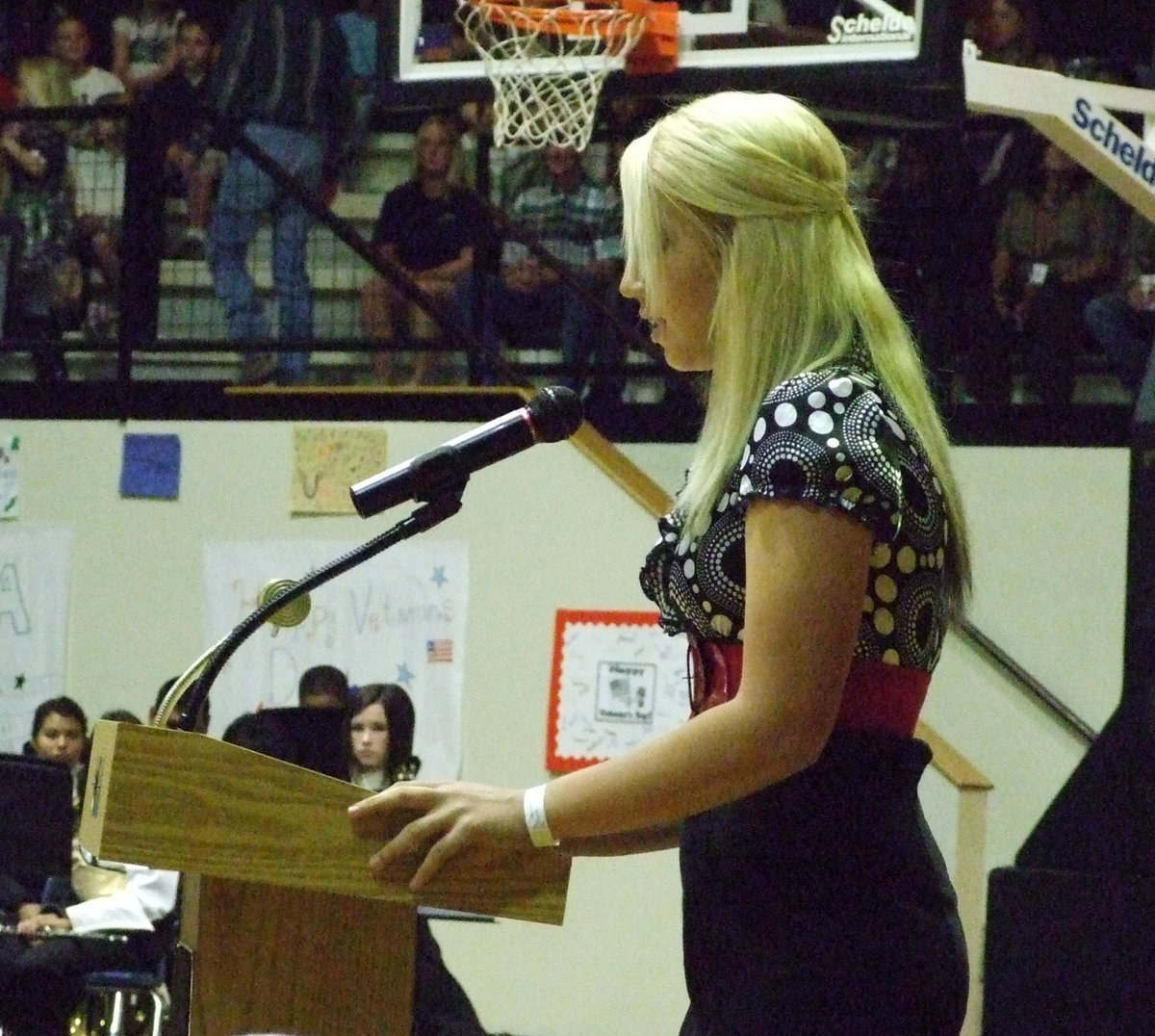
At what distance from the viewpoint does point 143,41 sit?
843cm

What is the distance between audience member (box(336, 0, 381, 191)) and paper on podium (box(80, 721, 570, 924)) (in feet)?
21.2

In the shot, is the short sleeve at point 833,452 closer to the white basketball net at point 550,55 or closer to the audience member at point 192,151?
the white basketball net at point 550,55

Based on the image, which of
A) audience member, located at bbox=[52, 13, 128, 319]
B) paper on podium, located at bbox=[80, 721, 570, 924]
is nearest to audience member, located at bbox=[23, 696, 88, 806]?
audience member, located at bbox=[52, 13, 128, 319]

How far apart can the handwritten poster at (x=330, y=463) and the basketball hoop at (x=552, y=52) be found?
1.28 meters

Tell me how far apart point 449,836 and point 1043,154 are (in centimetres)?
567

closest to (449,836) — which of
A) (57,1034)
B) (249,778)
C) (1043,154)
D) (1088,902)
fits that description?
(249,778)

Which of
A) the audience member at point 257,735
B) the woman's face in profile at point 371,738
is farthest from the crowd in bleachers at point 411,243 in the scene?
the audience member at point 257,735

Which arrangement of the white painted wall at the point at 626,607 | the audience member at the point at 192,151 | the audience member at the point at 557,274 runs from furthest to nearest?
the audience member at the point at 192,151, the audience member at the point at 557,274, the white painted wall at the point at 626,607

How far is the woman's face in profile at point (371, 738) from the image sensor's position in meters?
5.59

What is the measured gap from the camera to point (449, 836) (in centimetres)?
142

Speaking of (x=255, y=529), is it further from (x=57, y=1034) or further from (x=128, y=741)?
(x=128, y=741)

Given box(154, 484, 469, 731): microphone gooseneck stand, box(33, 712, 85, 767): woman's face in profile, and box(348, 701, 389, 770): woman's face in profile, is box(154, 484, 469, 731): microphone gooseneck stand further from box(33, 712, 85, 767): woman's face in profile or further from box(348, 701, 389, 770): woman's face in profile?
box(33, 712, 85, 767): woman's face in profile

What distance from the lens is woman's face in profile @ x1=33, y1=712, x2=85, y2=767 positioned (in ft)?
19.0

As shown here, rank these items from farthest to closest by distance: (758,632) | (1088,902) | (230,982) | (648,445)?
1. (648,445)
2. (1088,902)
3. (230,982)
4. (758,632)
